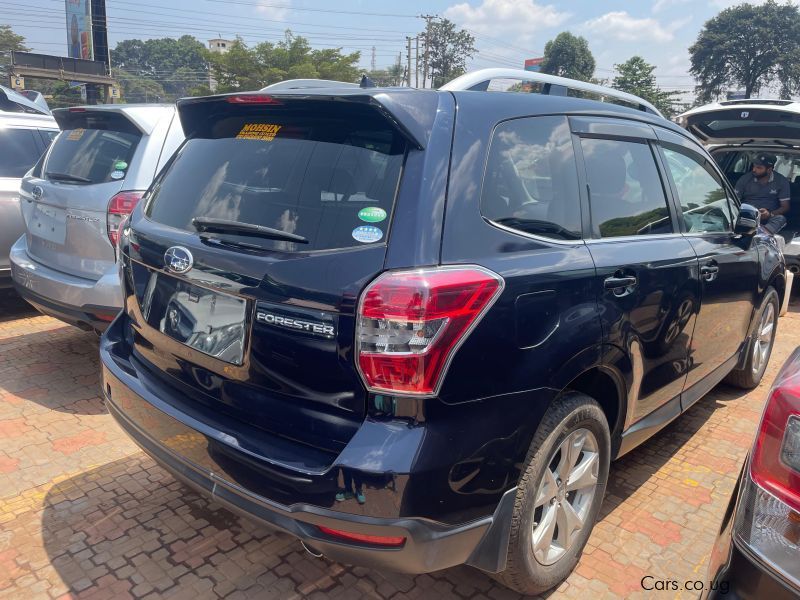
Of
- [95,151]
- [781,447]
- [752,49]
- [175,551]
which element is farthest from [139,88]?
[781,447]

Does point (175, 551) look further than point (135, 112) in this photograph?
No

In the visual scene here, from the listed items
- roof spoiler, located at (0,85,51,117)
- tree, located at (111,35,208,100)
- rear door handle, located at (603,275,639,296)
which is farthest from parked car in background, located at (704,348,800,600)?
tree, located at (111,35,208,100)

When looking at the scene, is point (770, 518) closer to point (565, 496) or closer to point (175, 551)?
point (565, 496)

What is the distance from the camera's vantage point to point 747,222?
3621mm

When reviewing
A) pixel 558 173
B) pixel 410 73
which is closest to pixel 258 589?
pixel 558 173

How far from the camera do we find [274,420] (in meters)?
2.04

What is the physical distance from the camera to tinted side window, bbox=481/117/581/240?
7.00ft

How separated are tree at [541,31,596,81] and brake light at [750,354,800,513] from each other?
89845 mm

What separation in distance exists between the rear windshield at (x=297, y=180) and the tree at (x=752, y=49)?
73665mm

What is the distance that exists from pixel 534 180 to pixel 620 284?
21.9 inches

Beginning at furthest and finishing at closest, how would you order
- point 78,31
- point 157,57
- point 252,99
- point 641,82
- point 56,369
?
point 157,57, point 641,82, point 78,31, point 56,369, point 252,99

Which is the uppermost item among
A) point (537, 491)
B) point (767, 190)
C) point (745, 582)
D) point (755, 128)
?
point (755, 128)

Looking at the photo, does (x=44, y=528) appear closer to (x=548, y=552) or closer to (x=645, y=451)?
(x=548, y=552)

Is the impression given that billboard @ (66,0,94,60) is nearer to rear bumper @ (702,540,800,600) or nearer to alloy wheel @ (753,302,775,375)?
alloy wheel @ (753,302,775,375)
